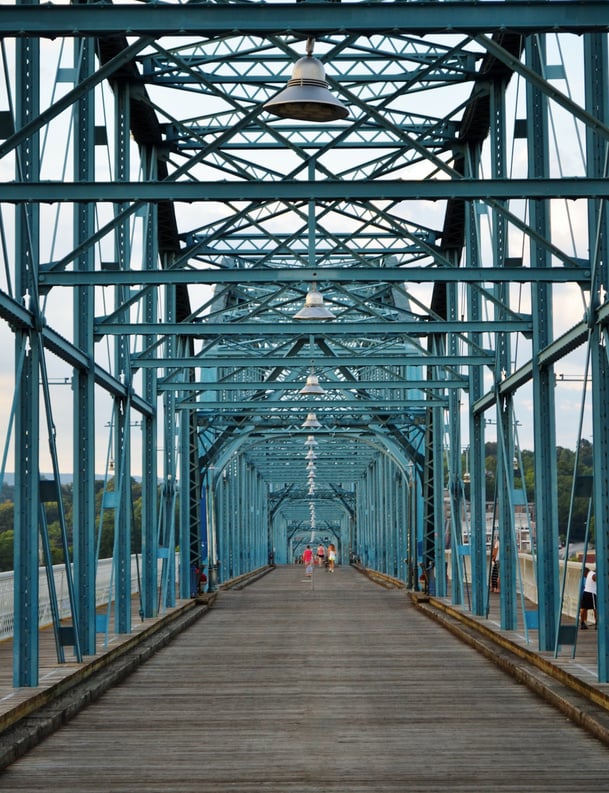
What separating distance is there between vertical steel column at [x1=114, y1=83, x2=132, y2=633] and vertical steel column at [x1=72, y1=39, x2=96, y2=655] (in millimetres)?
2404

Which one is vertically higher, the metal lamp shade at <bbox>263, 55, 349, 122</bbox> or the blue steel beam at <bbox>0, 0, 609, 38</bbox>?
the blue steel beam at <bbox>0, 0, 609, 38</bbox>

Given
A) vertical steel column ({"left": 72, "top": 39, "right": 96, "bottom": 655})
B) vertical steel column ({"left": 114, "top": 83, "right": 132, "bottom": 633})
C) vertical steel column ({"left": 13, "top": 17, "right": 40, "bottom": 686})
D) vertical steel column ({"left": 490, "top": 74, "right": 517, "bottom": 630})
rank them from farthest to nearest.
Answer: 1. vertical steel column ({"left": 114, "top": 83, "right": 132, "bottom": 633})
2. vertical steel column ({"left": 490, "top": 74, "right": 517, "bottom": 630})
3. vertical steel column ({"left": 72, "top": 39, "right": 96, "bottom": 655})
4. vertical steel column ({"left": 13, "top": 17, "right": 40, "bottom": 686})

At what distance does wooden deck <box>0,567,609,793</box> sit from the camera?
1060 centimetres

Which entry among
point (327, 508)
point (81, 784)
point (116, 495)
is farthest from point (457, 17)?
point (327, 508)

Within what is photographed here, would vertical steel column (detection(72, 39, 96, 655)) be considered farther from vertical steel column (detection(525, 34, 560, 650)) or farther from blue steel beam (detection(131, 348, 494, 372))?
vertical steel column (detection(525, 34, 560, 650))

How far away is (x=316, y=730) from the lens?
A: 42.9 feet

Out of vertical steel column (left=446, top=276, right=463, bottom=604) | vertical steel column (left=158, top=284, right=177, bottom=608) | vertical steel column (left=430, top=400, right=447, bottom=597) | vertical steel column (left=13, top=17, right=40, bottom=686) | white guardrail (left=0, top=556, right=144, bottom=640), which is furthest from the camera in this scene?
vertical steel column (left=430, top=400, right=447, bottom=597)

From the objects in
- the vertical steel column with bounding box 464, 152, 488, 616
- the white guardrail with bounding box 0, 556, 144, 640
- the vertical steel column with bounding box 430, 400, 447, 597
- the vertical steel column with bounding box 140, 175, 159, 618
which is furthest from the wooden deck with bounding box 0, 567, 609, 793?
the vertical steel column with bounding box 430, 400, 447, 597

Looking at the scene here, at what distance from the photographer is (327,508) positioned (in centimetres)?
12562

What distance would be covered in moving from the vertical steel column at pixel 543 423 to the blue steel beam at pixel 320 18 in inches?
304

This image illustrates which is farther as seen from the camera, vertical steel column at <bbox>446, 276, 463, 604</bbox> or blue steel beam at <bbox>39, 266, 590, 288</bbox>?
vertical steel column at <bbox>446, 276, 463, 604</bbox>

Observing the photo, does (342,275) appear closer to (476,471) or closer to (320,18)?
(320,18)

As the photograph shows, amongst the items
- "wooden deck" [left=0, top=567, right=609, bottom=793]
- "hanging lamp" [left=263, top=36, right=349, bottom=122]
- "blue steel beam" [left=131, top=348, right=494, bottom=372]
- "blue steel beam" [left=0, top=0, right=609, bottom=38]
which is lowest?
"wooden deck" [left=0, top=567, right=609, bottom=793]

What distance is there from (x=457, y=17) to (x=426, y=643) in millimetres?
14220
